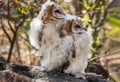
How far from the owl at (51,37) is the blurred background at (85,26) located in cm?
88

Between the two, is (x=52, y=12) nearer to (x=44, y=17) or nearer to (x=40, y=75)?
(x=44, y=17)

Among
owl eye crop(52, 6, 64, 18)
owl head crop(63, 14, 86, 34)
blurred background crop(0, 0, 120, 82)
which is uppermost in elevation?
owl eye crop(52, 6, 64, 18)

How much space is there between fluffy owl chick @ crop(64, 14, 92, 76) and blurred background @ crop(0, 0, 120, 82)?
1146mm

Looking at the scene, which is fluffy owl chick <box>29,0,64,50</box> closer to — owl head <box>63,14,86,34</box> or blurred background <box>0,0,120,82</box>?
owl head <box>63,14,86,34</box>

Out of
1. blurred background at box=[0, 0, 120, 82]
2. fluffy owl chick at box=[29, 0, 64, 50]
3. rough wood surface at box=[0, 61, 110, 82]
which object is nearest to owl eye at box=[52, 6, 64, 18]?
fluffy owl chick at box=[29, 0, 64, 50]

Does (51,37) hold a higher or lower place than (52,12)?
lower

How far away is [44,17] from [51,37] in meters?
0.20

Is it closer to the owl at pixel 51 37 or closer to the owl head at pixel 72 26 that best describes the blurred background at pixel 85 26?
the owl at pixel 51 37

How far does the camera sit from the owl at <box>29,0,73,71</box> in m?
3.88

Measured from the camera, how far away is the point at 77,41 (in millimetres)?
3902

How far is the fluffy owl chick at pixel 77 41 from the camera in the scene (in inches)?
153

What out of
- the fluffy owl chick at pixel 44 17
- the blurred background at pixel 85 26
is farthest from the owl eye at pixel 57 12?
the blurred background at pixel 85 26

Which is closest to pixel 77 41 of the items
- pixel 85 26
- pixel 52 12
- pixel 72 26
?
pixel 72 26

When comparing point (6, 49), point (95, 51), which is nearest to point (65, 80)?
point (95, 51)
